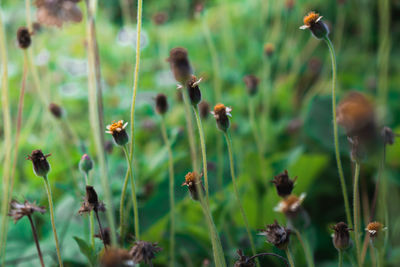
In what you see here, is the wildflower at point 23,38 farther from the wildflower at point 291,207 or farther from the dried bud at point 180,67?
the wildflower at point 291,207

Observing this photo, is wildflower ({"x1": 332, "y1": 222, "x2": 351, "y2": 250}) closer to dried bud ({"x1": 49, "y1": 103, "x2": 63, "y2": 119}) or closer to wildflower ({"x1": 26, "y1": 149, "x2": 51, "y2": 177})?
wildflower ({"x1": 26, "y1": 149, "x2": 51, "y2": 177})

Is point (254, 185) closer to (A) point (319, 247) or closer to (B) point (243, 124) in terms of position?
(A) point (319, 247)

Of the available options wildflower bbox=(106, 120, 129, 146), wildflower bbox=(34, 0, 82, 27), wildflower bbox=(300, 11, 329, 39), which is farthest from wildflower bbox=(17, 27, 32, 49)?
wildflower bbox=(300, 11, 329, 39)

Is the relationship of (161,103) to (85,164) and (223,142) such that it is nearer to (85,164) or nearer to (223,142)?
(85,164)

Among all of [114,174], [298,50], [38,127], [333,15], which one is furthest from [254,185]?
[333,15]

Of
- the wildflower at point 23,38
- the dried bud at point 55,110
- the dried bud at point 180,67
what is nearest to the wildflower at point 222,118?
the dried bud at point 180,67

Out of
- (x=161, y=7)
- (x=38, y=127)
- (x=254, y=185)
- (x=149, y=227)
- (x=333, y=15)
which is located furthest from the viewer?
(x=161, y=7)
